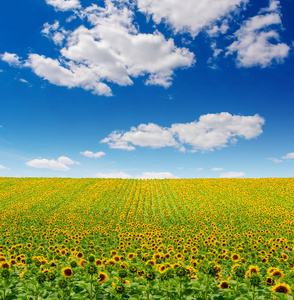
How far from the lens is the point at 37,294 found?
5125 mm

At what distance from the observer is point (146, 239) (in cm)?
1706

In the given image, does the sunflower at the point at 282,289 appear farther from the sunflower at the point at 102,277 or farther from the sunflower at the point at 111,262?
the sunflower at the point at 111,262

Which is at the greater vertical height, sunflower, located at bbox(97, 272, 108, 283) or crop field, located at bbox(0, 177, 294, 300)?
sunflower, located at bbox(97, 272, 108, 283)

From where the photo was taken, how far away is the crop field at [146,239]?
209 inches

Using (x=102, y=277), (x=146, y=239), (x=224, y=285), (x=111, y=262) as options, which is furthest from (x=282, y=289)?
(x=146, y=239)

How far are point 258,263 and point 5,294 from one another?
1020 centimetres

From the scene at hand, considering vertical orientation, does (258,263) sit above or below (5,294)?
below

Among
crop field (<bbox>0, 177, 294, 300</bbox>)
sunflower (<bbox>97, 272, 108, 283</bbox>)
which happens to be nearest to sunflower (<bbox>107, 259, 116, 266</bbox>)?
crop field (<bbox>0, 177, 294, 300</bbox>)

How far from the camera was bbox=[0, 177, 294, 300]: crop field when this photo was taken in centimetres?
530

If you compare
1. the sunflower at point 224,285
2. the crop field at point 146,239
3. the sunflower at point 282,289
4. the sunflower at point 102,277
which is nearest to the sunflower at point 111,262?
the crop field at point 146,239

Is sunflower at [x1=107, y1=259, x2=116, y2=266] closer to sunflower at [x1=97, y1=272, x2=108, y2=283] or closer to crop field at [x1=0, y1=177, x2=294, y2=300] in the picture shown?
crop field at [x1=0, y1=177, x2=294, y2=300]

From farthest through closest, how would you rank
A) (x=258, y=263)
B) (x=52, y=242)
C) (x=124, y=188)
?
1. (x=124, y=188)
2. (x=52, y=242)
3. (x=258, y=263)

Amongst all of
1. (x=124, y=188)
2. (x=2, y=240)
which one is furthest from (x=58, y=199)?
(x=2, y=240)

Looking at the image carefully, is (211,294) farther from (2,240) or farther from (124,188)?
(124,188)
